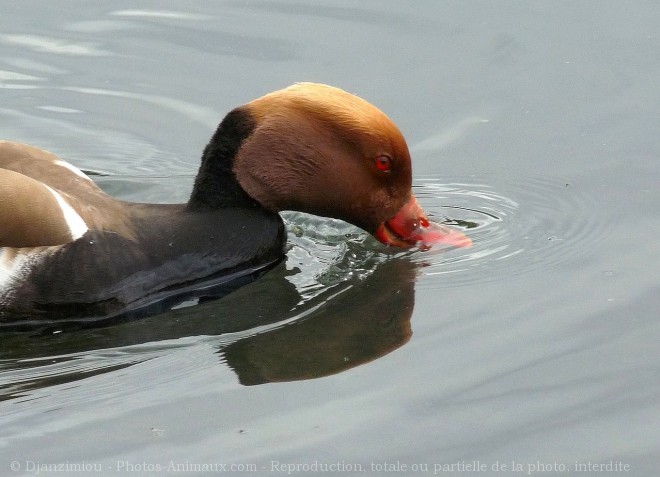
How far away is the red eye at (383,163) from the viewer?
5.99 m

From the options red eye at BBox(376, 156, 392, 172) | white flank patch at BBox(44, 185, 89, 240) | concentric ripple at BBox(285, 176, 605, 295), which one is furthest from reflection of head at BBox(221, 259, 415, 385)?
white flank patch at BBox(44, 185, 89, 240)

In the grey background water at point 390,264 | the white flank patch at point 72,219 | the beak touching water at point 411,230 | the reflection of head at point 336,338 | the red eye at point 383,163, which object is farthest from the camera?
the beak touching water at point 411,230

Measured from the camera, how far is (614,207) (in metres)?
6.93

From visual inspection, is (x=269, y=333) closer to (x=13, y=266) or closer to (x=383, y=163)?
(x=383, y=163)

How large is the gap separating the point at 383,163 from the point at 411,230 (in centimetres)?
48

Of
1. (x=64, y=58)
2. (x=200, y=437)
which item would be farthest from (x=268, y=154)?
(x=64, y=58)

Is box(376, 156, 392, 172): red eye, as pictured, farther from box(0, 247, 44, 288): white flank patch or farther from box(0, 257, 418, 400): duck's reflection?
box(0, 247, 44, 288): white flank patch

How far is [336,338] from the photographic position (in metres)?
5.66

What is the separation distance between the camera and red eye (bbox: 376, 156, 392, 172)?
5992 millimetres

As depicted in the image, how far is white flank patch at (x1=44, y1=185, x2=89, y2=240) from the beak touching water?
1450mm

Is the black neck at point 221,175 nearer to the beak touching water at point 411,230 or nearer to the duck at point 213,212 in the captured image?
the duck at point 213,212

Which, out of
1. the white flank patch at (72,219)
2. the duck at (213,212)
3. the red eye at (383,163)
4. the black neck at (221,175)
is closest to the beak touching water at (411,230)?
the duck at (213,212)

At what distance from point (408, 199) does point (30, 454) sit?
239 centimetres

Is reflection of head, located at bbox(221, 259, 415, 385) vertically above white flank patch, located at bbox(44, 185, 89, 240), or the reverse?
white flank patch, located at bbox(44, 185, 89, 240)
